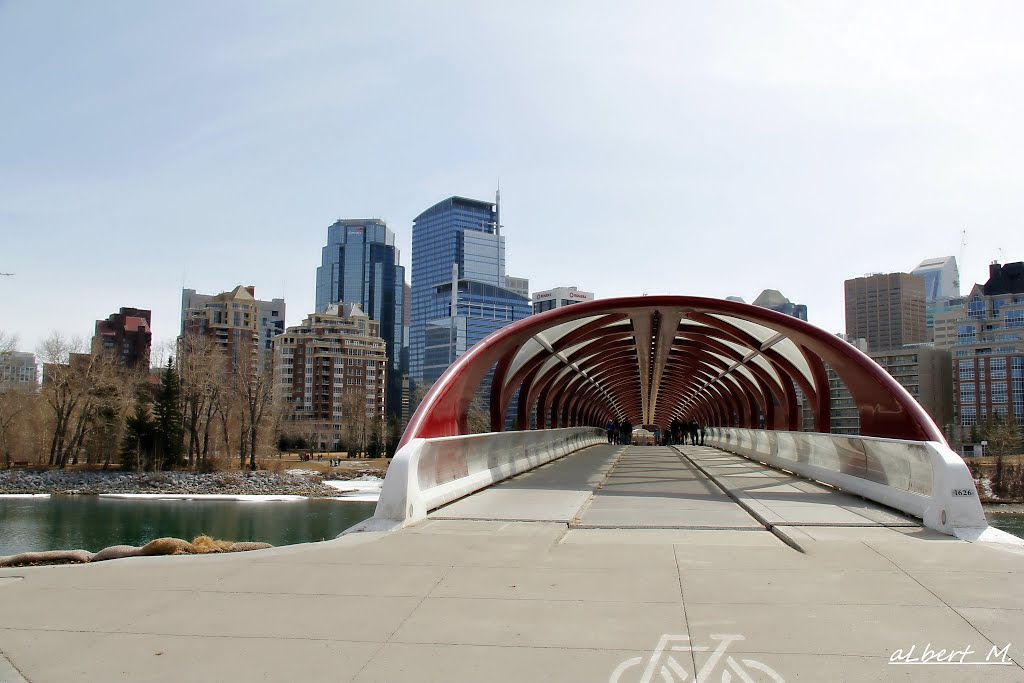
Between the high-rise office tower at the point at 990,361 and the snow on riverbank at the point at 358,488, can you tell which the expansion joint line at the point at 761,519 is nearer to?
the snow on riverbank at the point at 358,488

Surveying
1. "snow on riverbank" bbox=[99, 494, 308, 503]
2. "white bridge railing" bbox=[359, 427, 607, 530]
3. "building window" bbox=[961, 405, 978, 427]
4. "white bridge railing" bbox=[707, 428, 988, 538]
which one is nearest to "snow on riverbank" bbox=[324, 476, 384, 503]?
"snow on riverbank" bbox=[99, 494, 308, 503]

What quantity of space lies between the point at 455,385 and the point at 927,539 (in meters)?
7.80

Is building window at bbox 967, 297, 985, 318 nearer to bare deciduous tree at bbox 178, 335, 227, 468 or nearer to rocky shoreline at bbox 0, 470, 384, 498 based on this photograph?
rocky shoreline at bbox 0, 470, 384, 498

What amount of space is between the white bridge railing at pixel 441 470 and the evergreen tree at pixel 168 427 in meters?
58.6

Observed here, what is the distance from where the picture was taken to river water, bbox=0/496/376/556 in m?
40.7

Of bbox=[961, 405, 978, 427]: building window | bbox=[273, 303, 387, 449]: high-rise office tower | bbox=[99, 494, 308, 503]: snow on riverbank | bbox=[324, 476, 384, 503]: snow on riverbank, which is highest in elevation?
bbox=[273, 303, 387, 449]: high-rise office tower

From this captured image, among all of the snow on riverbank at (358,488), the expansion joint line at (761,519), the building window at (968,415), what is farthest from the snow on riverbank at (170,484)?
the building window at (968,415)

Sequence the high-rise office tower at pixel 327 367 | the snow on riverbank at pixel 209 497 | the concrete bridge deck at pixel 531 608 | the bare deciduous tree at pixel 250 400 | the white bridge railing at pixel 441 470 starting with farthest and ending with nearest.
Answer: the high-rise office tower at pixel 327 367, the bare deciduous tree at pixel 250 400, the snow on riverbank at pixel 209 497, the white bridge railing at pixel 441 470, the concrete bridge deck at pixel 531 608

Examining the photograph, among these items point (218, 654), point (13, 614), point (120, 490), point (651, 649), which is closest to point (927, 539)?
point (651, 649)

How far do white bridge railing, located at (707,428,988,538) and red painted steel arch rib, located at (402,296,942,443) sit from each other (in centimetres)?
88

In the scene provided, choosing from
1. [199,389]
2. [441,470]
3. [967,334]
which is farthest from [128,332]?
[441,470]

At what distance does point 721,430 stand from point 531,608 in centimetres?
3578

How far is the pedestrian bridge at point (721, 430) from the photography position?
952 cm

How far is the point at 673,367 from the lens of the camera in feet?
134
